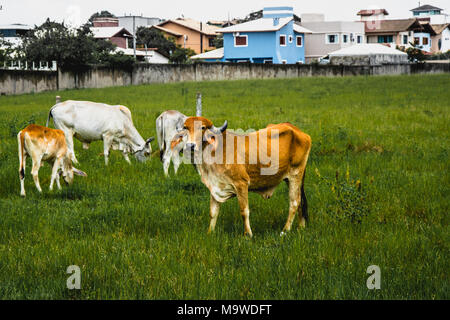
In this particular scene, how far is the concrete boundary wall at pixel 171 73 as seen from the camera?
119 ft

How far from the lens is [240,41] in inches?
2613

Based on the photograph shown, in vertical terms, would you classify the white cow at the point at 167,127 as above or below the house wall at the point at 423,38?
below

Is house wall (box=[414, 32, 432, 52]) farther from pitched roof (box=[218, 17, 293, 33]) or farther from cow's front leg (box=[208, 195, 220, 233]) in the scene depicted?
cow's front leg (box=[208, 195, 220, 233])

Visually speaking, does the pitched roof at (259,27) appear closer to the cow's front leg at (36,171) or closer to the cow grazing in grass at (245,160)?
the cow's front leg at (36,171)

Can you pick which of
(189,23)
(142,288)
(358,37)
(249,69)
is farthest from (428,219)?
(189,23)

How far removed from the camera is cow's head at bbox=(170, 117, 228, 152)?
21.7 ft

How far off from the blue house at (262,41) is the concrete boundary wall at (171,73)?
46.1 ft

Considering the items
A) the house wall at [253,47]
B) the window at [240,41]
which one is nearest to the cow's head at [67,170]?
the house wall at [253,47]

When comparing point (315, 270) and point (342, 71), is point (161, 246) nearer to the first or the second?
point (315, 270)

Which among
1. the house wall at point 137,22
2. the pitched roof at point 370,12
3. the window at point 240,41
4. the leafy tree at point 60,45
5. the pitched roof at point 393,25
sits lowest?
the leafy tree at point 60,45

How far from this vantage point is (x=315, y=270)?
5879 mm

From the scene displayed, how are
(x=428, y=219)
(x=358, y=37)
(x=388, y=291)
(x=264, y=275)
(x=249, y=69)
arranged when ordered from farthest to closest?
(x=358, y=37) < (x=249, y=69) < (x=428, y=219) < (x=264, y=275) < (x=388, y=291)

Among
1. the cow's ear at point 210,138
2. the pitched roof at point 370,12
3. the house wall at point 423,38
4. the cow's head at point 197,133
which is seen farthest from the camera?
the pitched roof at point 370,12

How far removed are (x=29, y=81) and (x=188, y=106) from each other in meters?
16.9
